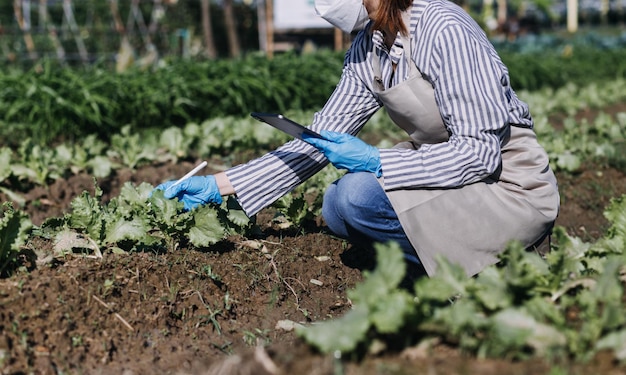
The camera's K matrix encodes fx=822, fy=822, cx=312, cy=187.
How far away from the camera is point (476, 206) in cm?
298

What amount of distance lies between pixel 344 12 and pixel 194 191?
0.91 meters

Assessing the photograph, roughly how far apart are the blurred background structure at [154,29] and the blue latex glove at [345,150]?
7.14 m

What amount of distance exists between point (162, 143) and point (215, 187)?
8.43ft

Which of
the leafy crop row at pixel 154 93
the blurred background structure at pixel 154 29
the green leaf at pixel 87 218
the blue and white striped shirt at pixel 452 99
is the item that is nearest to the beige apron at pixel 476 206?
the blue and white striped shirt at pixel 452 99

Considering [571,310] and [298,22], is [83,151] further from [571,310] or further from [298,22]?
[298,22]

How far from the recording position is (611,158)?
575 cm

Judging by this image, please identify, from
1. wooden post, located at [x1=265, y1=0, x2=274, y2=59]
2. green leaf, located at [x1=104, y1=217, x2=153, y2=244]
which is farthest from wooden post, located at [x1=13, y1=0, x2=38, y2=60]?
green leaf, located at [x1=104, y1=217, x2=153, y2=244]

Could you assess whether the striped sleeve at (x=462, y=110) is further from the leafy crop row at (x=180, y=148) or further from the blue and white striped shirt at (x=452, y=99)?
the leafy crop row at (x=180, y=148)

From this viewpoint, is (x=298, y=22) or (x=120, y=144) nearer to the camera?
(x=120, y=144)

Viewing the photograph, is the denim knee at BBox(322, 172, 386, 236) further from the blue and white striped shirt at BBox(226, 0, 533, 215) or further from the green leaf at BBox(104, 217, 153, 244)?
the green leaf at BBox(104, 217, 153, 244)

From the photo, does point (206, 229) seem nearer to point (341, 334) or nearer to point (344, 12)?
point (344, 12)

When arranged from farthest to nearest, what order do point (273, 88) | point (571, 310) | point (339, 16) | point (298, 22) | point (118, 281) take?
1. point (298, 22)
2. point (273, 88)
3. point (339, 16)
4. point (118, 281)
5. point (571, 310)

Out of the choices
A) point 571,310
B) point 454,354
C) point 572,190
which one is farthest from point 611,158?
point 454,354

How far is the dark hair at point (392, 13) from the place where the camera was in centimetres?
293
